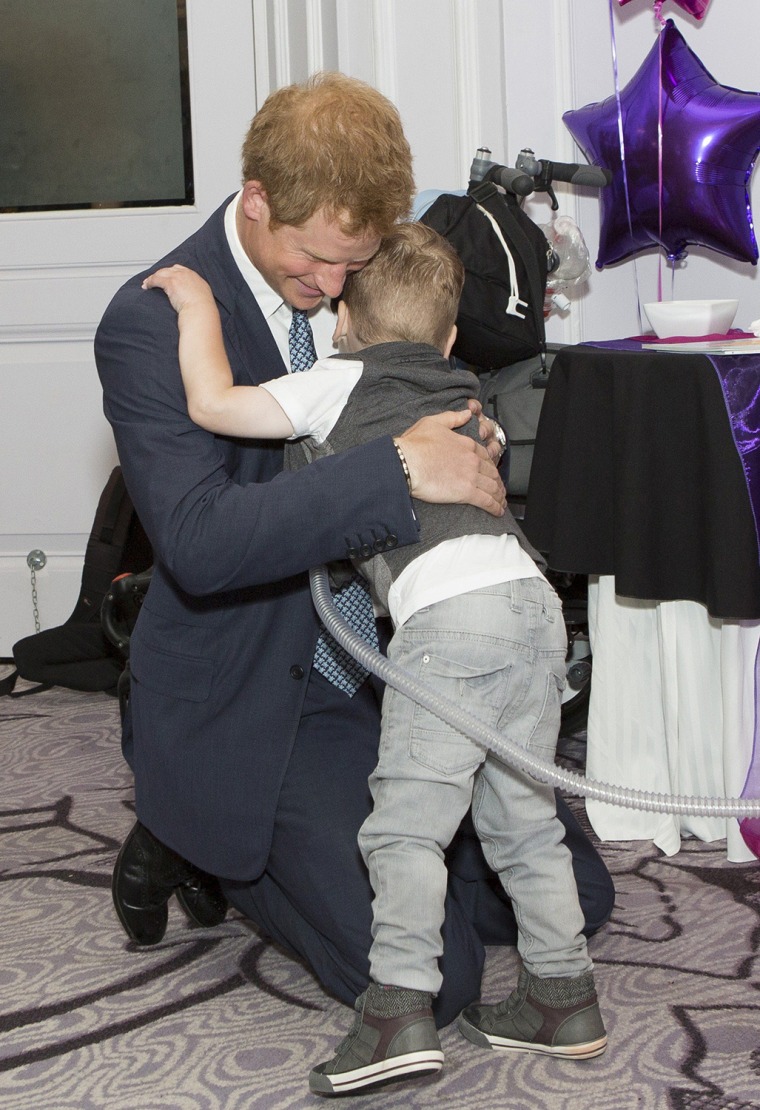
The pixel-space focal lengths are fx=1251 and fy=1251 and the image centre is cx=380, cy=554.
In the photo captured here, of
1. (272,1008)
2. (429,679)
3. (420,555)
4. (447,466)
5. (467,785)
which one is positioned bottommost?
(272,1008)

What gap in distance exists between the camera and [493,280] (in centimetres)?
248

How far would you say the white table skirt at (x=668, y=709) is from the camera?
208 cm

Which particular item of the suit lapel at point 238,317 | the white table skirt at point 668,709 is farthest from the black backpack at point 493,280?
the suit lapel at point 238,317

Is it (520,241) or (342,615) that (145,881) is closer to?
(342,615)

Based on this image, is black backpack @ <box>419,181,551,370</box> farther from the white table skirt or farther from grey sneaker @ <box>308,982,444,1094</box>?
grey sneaker @ <box>308,982,444,1094</box>

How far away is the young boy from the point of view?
54.0 inches

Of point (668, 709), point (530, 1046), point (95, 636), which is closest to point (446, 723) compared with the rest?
point (530, 1046)

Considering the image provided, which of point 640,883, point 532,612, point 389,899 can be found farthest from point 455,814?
point 640,883

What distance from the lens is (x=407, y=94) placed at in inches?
128

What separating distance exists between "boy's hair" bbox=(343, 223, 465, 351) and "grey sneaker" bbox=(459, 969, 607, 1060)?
2.56 feet

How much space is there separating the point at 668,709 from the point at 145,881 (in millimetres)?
930

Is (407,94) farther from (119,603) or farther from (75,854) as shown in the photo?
(75,854)

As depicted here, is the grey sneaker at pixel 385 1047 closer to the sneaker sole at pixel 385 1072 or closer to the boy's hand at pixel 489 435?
the sneaker sole at pixel 385 1072

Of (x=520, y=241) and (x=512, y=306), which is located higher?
(x=520, y=241)
